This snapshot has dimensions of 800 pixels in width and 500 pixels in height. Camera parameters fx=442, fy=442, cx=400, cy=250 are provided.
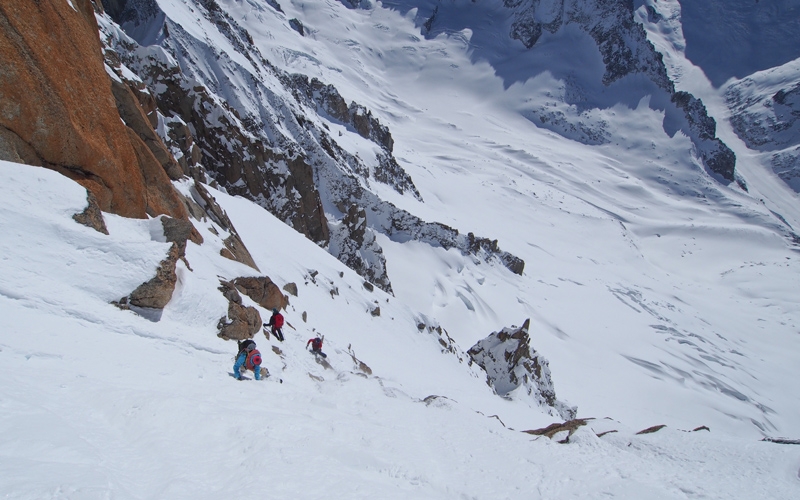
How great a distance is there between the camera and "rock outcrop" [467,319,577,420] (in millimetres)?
28562

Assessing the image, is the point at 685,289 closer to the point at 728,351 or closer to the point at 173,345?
the point at 728,351

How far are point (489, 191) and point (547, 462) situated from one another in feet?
259

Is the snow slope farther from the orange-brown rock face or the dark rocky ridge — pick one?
the dark rocky ridge

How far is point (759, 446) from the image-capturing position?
1027 cm

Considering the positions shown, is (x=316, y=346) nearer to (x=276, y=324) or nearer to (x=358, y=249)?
(x=276, y=324)

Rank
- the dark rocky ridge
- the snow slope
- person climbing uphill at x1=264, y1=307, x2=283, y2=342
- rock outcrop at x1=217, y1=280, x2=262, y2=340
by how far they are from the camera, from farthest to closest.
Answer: the dark rocky ridge → person climbing uphill at x1=264, y1=307, x2=283, y2=342 → rock outcrop at x1=217, y1=280, x2=262, y2=340 → the snow slope

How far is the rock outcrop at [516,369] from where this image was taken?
2856 centimetres

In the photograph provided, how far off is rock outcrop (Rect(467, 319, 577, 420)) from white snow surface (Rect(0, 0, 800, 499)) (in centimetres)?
268

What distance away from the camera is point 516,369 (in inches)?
1150

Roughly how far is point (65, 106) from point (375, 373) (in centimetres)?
1239

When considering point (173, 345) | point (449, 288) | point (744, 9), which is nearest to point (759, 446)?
point (173, 345)

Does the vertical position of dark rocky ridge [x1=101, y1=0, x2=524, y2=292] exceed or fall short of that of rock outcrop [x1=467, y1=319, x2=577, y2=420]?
it exceeds it

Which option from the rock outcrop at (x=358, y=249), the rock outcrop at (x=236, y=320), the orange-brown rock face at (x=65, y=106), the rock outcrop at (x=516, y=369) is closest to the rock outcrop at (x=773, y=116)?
the rock outcrop at (x=516, y=369)

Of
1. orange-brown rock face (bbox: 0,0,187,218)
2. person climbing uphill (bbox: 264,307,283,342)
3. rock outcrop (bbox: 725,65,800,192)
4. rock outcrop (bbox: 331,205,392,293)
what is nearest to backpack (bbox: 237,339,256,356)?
person climbing uphill (bbox: 264,307,283,342)
